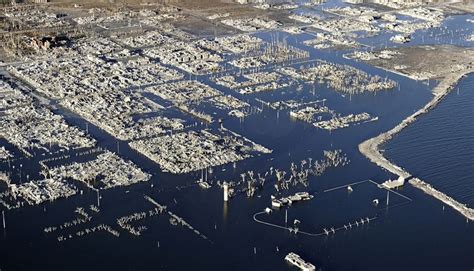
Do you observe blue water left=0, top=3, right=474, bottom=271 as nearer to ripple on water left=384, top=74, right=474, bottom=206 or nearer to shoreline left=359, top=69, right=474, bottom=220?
ripple on water left=384, top=74, right=474, bottom=206

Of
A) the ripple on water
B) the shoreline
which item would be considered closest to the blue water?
the ripple on water

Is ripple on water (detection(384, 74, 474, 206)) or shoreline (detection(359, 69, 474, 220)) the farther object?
ripple on water (detection(384, 74, 474, 206))

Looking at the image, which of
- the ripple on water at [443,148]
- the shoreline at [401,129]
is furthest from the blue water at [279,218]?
the shoreline at [401,129]

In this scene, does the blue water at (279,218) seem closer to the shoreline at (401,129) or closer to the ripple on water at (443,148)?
the ripple on water at (443,148)

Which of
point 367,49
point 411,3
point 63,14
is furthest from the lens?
point 411,3

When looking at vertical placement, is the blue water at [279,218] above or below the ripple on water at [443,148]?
below

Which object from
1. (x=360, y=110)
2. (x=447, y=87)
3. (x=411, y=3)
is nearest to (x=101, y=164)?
(x=360, y=110)

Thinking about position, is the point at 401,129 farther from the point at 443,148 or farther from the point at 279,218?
the point at 279,218

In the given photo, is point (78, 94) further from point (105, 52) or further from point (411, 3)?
point (411, 3)
